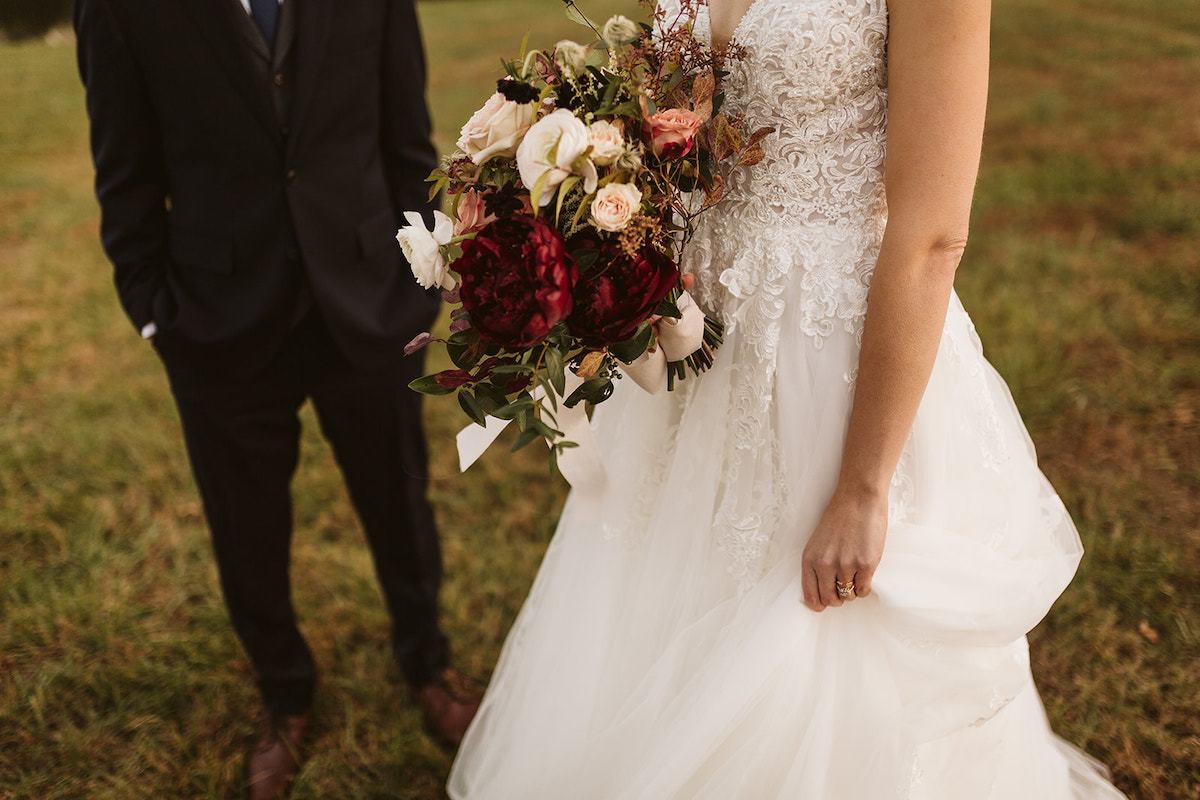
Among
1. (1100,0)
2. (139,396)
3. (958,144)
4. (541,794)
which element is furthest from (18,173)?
(1100,0)

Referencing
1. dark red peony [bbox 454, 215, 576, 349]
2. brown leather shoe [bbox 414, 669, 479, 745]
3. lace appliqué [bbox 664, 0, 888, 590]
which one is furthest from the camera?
brown leather shoe [bbox 414, 669, 479, 745]

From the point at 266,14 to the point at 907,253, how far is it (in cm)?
170

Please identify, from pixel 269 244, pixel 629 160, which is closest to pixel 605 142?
pixel 629 160

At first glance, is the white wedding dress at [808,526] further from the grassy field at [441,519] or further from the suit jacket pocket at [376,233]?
the suit jacket pocket at [376,233]

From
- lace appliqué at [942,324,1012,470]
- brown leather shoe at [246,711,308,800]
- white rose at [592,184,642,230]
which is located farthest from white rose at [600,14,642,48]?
brown leather shoe at [246,711,308,800]

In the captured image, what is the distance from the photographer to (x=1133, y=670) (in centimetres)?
263

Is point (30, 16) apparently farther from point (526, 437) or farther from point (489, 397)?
point (526, 437)

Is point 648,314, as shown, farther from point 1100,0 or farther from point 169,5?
point 1100,0

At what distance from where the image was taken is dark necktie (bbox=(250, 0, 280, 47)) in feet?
6.66

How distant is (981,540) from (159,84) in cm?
224

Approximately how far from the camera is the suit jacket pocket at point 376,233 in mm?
2270

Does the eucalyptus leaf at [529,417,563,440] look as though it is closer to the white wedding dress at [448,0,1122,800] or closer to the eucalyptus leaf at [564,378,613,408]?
the eucalyptus leaf at [564,378,613,408]

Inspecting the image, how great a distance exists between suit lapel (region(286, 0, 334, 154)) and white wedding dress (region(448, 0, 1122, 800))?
113cm

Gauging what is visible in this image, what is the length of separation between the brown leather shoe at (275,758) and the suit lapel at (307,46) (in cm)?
188
